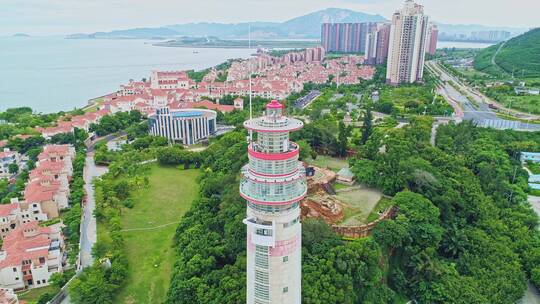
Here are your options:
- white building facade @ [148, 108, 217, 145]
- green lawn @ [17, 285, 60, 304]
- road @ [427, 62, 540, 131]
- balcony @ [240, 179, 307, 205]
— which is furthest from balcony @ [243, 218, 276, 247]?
road @ [427, 62, 540, 131]

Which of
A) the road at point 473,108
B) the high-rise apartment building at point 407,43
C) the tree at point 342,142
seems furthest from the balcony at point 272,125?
the high-rise apartment building at point 407,43

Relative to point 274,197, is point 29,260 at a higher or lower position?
lower

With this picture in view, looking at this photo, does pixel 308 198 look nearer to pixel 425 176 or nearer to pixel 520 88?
pixel 425 176

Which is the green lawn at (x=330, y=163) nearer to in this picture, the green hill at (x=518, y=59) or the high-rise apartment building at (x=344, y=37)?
the green hill at (x=518, y=59)

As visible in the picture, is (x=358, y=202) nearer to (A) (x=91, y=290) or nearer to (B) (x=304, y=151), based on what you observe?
(B) (x=304, y=151)

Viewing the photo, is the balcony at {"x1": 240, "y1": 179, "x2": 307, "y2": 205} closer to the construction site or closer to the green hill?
the construction site

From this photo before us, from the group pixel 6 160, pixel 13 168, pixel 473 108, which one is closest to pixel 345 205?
pixel 13 168
